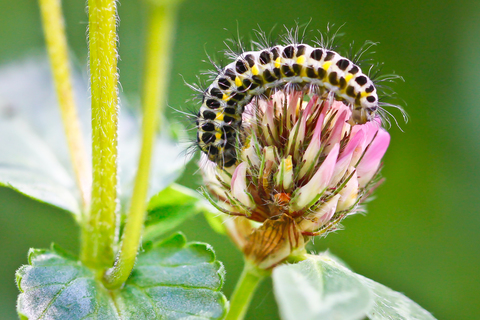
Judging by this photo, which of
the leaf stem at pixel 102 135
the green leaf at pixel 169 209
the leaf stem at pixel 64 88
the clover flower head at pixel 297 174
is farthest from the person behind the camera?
the green leaf at pixel 169 209

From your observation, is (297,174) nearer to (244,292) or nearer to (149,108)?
(244,292)

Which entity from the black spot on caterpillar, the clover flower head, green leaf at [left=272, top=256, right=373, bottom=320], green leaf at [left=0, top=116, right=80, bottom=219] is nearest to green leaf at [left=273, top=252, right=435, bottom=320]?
green leaf at [left=272, top=256, right=373, bottom=320]

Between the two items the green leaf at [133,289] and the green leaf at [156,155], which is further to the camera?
the green leaf at [156,155]

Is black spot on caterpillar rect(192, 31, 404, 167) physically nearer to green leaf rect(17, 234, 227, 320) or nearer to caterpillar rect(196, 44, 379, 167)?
caterpillar rect(196, 44, 379, 167)

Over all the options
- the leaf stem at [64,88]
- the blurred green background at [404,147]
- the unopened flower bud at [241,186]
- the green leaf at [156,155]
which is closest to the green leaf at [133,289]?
the unopened flower bud at [241,186]

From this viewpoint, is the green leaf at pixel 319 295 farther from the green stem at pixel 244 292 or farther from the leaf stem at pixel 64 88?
the leaf stem at pixel 64 88

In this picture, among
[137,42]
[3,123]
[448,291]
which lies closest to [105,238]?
[3,123]
